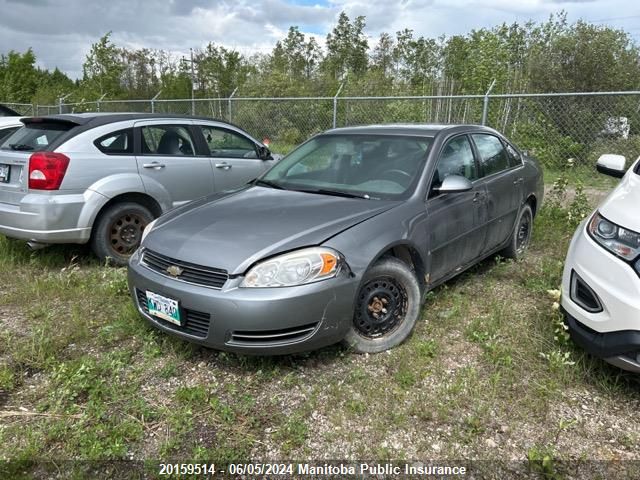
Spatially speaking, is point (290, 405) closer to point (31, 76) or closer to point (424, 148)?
point (424, 148)

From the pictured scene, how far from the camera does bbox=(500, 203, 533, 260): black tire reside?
192 inches

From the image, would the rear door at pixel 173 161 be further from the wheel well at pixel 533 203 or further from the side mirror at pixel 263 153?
the wheel well at pixel 533 203

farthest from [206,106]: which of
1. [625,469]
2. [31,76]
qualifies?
[31,76]

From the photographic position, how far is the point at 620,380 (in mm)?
2861

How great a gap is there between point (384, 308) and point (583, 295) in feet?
3.86

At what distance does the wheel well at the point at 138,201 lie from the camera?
469 cm

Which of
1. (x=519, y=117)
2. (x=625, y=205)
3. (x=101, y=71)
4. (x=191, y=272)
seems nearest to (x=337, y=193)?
(x=191, y=272)

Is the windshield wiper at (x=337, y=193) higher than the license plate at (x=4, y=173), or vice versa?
the windshield wiper at (x=337, y=193)

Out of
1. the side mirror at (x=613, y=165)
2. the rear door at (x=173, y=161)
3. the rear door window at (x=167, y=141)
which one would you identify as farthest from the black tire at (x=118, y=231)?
the side mirror at (x=613, y=165)

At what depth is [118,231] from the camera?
Result: 15.8ft

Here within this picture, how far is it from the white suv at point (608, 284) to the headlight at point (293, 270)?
1441 millimetres

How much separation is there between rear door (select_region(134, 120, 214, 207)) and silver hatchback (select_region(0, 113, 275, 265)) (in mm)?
11

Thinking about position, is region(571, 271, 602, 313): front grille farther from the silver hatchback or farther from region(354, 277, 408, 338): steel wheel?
the silver hatchback

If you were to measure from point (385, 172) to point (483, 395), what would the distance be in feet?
5.67
